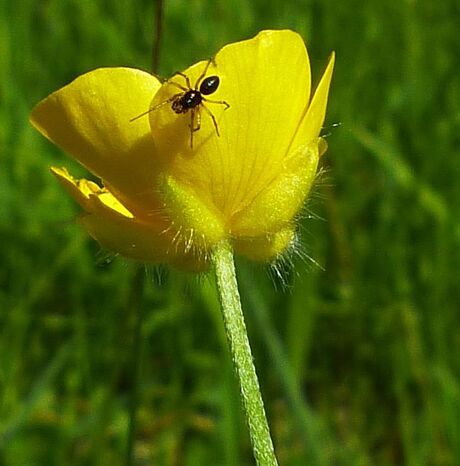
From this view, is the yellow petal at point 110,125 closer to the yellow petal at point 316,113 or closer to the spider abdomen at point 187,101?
the spider abdomen at point 187,101

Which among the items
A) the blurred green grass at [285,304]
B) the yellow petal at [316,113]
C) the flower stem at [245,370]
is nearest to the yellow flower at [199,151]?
the yellow petal at [316,113]

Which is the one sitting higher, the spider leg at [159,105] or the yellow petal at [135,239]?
the spider leg at [159,105]

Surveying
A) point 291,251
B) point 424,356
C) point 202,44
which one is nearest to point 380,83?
point 202,44

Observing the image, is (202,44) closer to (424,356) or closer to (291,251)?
(424,356)

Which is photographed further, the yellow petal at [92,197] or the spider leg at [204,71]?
the yellow petal at [92,197]

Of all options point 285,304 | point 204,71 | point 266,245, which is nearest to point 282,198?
point 266,245

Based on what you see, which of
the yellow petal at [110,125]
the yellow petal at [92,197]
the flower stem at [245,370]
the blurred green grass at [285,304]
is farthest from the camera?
the blurred green grass at [285,304]
